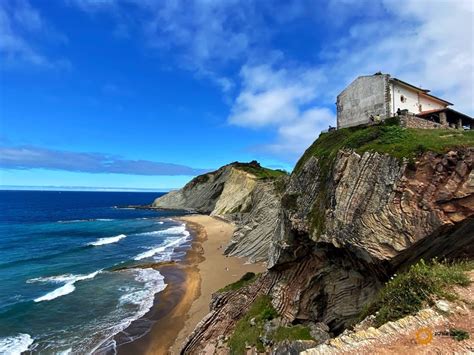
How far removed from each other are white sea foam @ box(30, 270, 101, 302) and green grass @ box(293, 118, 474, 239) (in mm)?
23026

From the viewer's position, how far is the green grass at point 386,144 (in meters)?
11.8

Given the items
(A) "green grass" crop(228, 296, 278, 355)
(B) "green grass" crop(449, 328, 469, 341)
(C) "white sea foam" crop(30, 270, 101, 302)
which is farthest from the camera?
(C) "white sea foam" crop(30, 270, 101, 302)

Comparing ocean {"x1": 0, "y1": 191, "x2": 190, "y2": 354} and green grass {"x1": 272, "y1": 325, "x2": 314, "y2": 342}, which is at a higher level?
green grass {"x1": 272, "y1": 325, "x2": 314, "y2": 342}

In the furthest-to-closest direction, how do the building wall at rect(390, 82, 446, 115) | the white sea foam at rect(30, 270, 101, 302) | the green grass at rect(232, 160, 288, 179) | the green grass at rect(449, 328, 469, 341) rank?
the green grass at rect(232, 160, 288, 179)
the white sea foam at rect(30, 270, 101, 302)
the building wall at rect(390, 82, 446, 115)
the green grass at rect(449, 328, 469, 341)

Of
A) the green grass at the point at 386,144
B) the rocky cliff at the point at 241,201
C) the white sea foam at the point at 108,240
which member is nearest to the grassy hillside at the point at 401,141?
the green grass at the point at 386,144

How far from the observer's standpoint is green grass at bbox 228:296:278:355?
47.7 ft

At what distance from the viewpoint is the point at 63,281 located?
101ft

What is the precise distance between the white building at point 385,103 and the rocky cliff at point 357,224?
532 centimetres

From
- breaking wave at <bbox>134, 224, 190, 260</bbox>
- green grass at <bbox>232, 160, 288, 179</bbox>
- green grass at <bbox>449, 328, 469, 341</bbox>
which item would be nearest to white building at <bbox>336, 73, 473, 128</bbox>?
green grass at <bbox>449, 328, 469, 341</bbox>

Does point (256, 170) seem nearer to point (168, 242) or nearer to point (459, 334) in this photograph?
point (168, 242)

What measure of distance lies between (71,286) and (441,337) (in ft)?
97.8

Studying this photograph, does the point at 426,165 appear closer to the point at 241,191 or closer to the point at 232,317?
the point at 232,317

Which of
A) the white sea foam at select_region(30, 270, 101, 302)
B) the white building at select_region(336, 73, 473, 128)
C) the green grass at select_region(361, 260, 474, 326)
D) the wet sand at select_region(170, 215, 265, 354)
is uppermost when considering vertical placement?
the white building at select_region(336, 73, 473, 128)

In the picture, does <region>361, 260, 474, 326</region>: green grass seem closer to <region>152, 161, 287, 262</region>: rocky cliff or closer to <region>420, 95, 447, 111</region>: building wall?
<region>420, 95, 447, 111</region>: building wall
